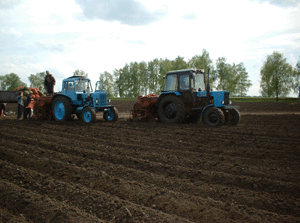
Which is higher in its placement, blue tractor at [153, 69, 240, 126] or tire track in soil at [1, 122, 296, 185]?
blue tractor at [153, 69, 240, 126]

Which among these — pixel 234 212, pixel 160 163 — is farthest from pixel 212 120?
pixel 234 212

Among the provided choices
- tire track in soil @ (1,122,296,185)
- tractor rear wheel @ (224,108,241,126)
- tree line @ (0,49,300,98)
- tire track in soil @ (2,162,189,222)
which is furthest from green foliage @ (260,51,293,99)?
tire track in soil @ (2,162,189,222)

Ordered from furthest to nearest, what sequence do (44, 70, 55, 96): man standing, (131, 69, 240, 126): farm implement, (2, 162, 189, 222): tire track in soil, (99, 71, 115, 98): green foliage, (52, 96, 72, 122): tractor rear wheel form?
1. (99, 71, 115, 98): green foliage
2. (44, 70, 55, 96): man standing
3. (52, 96, 72, 122): tractor rear wheel
4. (131, 69, 240, 126): farm implement
5. (2, 162, 189, 222): tire track in soil

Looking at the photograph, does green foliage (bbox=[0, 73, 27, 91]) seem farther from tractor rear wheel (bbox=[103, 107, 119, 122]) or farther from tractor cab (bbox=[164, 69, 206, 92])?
tractor cab (bbox=[164, 69, 206, 92])

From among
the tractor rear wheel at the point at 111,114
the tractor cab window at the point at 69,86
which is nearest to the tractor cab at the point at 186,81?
the tractor rear wheel at the point at 111,114

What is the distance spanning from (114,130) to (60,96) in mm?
4515

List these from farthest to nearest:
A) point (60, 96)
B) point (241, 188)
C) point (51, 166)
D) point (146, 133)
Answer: point (60, 96), point (146, 133), point (51, 166), point (241, 188)

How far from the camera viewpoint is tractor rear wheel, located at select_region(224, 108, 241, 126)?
33.9 feet

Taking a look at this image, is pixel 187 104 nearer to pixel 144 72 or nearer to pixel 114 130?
pixel 114 130

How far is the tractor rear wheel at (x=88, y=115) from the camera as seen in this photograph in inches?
441

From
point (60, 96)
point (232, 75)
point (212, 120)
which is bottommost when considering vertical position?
point (212, 120)

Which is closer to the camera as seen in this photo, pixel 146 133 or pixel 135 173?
pixel 135 173

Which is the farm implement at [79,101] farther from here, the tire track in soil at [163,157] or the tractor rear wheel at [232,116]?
the tractor rear wheel at [232,116]

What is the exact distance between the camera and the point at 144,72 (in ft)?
201
